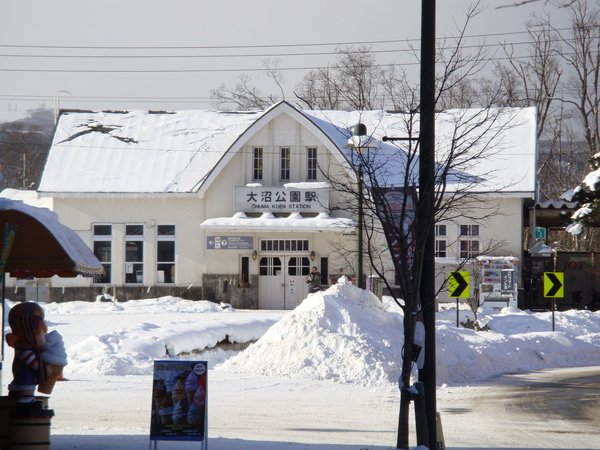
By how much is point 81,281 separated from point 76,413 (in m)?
30.7

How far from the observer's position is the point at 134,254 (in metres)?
47.4

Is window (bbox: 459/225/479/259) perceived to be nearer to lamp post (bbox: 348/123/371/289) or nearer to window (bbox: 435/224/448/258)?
window (bbox: 435/224/448/258)

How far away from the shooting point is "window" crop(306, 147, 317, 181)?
1858 inches

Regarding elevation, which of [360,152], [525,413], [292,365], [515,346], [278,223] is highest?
[278,223]

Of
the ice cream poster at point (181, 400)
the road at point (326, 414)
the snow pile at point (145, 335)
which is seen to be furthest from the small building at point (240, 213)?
the ice cream poster at point (181, 400)

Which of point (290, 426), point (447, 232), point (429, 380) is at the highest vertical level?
point (447, 232)

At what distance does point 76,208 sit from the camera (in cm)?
4753

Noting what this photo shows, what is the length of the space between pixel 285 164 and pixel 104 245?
343 inches

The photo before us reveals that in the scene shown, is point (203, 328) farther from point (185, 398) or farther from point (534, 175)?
point (534, 175)

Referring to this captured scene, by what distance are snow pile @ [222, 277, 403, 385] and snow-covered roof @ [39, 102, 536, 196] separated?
18587mm

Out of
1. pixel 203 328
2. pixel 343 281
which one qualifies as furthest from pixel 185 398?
pixel 203 328

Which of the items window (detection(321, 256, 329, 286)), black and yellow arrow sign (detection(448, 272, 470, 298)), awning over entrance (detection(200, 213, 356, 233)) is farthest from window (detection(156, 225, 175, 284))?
black and yellow arrow sign (detection(448, 272, 470, 298))

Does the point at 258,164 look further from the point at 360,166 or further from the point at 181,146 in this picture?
the point at 360,166

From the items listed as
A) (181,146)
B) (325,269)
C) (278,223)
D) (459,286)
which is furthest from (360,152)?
(181,146)
